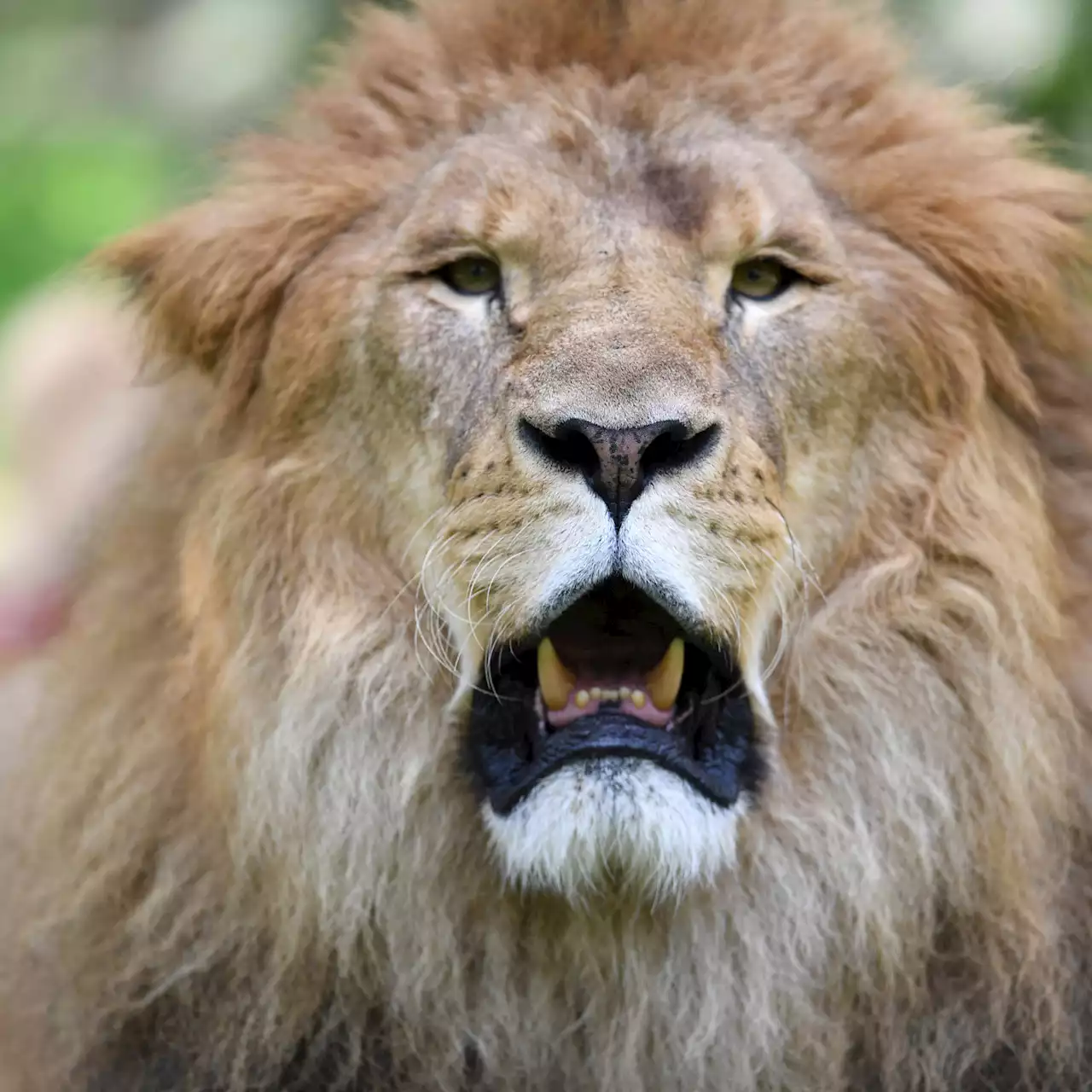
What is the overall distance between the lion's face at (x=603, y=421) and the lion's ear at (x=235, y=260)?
55mm

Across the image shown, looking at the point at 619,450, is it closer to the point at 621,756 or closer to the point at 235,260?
the point at 621,756

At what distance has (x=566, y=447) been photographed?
2.47 metres

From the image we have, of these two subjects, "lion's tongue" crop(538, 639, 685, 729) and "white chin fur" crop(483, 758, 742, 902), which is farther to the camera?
"lion's tongue" crop(538, 639, 685, 729)

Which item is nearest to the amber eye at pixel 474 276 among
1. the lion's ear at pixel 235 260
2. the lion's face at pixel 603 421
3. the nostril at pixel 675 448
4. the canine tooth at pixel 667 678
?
the lion's face at pixel 603 421

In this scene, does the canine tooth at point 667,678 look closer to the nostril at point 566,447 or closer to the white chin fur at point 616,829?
the white chin fur at point 616,829

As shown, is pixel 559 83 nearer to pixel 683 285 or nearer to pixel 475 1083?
pixel 683 285

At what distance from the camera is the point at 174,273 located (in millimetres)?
2922

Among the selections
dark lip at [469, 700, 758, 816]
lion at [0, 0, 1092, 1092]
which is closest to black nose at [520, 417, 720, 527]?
lion at [0, 0, 1092, 1092]

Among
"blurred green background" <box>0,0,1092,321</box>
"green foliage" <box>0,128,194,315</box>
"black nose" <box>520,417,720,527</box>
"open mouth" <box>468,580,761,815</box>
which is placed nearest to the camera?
"black nose" <box>520,417,720,527</box>

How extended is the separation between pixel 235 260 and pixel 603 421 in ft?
2.43

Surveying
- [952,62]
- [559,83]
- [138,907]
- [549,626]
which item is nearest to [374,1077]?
[138,907]

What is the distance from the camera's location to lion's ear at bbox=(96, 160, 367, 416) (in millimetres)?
2863

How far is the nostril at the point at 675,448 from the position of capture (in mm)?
2436

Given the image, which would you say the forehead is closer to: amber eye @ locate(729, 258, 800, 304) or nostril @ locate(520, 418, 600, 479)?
amber eye @ locate(729, 258, 800, 304)
